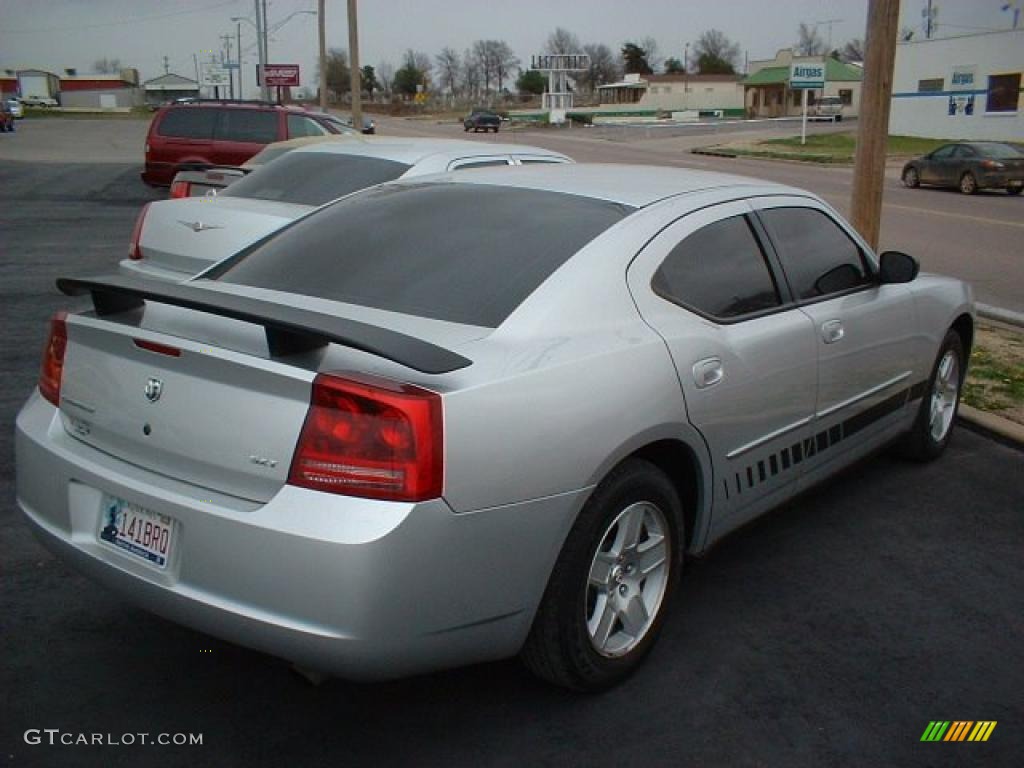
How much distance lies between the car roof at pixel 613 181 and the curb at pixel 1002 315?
5732 mm

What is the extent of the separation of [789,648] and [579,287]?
4.74ft

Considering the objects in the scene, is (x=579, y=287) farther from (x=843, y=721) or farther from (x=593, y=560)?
(x=843, y=721)

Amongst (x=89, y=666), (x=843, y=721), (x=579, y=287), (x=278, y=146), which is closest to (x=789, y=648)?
(x=843, y=721)

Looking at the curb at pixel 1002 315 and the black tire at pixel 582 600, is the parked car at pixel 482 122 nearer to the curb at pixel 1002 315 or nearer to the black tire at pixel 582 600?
the curb at pixel 1002 315

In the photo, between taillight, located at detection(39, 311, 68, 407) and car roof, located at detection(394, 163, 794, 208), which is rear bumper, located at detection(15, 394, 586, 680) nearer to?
taillight, located at detection(39, 311, 68, 407)

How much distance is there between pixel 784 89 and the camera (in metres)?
99.9

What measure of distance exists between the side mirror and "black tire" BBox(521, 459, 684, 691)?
2045mm

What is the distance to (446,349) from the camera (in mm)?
3027

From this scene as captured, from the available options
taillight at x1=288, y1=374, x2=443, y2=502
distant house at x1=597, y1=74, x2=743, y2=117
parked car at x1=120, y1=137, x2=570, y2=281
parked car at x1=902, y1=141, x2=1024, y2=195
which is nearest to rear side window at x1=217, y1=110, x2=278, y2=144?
parked car at x1=120, y1=137, x2=570, y2=281

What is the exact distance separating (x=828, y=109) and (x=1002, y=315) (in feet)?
256

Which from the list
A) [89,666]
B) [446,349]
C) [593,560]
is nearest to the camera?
[446,349]

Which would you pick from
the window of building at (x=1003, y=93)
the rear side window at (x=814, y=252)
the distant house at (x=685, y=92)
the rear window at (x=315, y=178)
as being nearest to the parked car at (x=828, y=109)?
the distant house at (x=685, y=92)

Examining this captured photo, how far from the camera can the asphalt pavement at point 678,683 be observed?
122 inches

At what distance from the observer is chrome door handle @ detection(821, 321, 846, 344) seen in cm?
435
